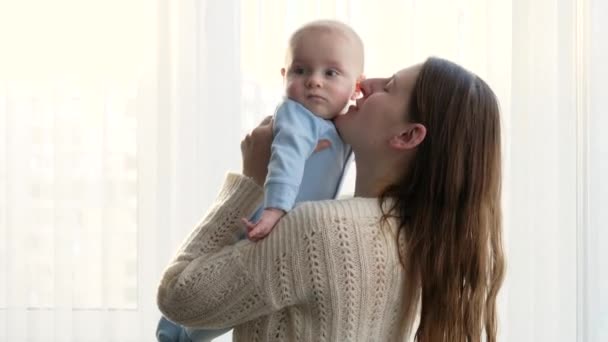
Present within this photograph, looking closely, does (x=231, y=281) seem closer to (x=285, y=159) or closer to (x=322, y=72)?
(x=285, y=159)

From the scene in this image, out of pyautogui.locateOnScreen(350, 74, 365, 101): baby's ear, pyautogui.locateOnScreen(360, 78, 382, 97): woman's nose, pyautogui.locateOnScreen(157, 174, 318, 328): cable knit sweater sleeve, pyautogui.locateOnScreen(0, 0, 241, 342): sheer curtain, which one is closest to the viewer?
pyautogui.locateOnScreen(157, 174, 318, 328): cable knit sweater sleeve

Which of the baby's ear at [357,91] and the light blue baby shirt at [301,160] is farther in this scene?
the baby's ear at [357,91]

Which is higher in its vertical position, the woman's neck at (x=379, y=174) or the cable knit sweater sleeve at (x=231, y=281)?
the woman's neck at (x=379, y=174)

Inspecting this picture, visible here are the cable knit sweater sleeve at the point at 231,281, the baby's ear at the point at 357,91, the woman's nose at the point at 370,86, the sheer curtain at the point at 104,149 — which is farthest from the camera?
the sheer curtain at the point at 104,149

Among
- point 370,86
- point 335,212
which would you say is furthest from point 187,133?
point 335,212

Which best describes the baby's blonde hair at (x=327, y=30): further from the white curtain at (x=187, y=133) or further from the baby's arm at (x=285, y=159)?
the white curtain at (x=187, y=133)

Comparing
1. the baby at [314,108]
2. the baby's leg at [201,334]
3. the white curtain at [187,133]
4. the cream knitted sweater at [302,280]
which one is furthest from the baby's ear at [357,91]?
the white curtain at [187,133]

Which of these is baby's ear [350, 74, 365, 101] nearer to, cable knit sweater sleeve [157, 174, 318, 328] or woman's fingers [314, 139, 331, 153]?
→ woman's fingers [314, 139, 331, 153]

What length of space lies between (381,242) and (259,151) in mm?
255

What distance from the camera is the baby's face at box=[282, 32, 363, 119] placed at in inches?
61.5

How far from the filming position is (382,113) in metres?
1.47

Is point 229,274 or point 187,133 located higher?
point 187,133

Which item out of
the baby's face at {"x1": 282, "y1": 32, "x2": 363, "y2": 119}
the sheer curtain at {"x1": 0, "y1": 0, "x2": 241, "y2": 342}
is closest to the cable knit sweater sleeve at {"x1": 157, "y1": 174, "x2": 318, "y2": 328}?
the baby's face at {"x1": 282, "y1": 32, "x2": 363, "y2": 119}

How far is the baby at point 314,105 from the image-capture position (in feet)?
4.83
